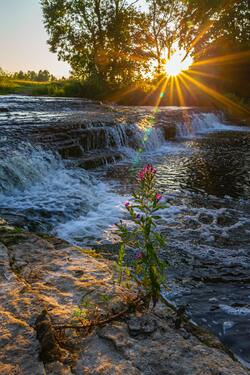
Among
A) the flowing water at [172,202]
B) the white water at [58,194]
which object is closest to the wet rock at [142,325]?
the flowing water at [172,202]

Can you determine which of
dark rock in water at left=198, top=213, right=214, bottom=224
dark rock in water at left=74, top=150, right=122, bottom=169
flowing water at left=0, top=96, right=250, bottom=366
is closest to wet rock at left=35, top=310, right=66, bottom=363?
flowing water at left=0, top=96, right=250, bottom=366

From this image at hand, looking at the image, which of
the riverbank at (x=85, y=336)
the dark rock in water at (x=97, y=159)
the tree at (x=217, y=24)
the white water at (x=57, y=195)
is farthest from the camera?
the tree at (x=217, y=24)

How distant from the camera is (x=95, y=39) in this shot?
34625 mm

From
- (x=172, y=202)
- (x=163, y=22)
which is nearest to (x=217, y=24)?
(x=163, y=22)

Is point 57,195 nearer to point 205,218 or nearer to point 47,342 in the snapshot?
point 205,218

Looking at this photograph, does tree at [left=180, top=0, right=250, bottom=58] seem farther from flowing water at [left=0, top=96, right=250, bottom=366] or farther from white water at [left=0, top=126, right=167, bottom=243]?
white water at [left=0, top=126, right=167, bottom=243]

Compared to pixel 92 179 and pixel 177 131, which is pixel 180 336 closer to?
pixel 92 179

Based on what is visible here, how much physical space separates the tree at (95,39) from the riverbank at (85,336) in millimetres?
31116

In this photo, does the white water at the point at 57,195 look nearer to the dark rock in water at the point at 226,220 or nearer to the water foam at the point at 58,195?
the water foam at the point at 58,195

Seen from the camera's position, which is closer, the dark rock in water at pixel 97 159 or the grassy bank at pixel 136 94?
the dark rock in water at pixel 97 159

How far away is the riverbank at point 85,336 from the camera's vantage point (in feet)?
7.52

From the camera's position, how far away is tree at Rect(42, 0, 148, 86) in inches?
1321

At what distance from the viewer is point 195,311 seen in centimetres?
382

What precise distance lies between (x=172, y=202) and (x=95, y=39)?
31.1 meters
